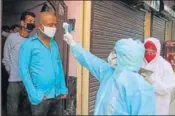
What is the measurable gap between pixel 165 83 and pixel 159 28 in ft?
16.6

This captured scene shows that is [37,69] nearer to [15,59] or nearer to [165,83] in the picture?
[15,59]

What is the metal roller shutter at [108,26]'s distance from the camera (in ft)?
14.4

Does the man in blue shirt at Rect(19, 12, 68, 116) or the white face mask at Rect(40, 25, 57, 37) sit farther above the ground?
the white face mask at Rect(40, 25, 57, 37)

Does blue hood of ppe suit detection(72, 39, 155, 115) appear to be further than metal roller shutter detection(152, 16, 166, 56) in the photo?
No

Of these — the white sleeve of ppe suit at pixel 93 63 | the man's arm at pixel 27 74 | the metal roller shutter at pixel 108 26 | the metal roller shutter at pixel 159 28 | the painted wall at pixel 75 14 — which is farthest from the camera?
the metal roller shutter at pixel 159 28

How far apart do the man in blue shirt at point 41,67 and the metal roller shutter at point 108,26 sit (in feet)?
2.74

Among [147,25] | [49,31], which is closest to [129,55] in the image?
[49,31]

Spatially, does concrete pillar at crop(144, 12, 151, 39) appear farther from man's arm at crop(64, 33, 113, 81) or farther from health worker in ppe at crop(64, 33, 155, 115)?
health worker in ppe at crop(64, 33, 155, 115)

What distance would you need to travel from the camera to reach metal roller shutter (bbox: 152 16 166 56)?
7846mm

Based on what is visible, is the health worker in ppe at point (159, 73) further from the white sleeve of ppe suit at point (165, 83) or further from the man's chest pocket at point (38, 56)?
the man's chest pocket at point (38, 56)

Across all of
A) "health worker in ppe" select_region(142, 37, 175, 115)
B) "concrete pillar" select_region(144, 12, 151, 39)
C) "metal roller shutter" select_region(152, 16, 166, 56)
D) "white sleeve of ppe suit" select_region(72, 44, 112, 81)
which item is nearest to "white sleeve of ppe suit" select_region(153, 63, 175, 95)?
"health worker in ppe" select_region(142, 37, 175, 115)

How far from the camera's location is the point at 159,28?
336 inches

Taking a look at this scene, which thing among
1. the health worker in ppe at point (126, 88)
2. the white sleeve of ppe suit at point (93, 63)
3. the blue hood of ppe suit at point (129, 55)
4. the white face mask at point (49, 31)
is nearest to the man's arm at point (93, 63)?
the white sleeve of ppe suit at point (93, 63)

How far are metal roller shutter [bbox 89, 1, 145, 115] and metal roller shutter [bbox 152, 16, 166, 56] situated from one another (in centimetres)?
167
